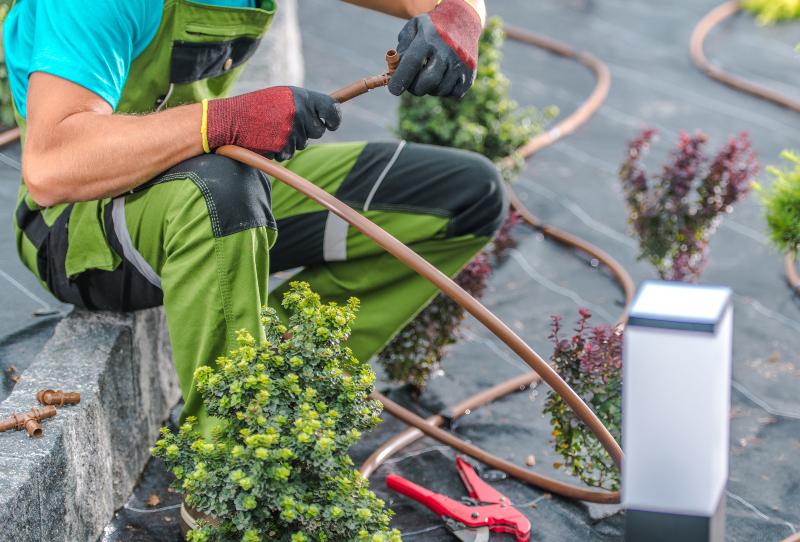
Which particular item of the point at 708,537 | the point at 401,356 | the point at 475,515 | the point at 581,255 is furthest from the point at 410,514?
the point at 581,255

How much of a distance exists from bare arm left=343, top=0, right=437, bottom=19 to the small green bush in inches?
46.5

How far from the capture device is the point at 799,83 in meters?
6.11

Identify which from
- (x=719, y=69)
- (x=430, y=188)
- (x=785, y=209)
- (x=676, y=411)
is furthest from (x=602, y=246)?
(x=676, y=411)

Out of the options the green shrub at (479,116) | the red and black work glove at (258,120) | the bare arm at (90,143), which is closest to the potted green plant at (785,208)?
the green shrub at (479,116)

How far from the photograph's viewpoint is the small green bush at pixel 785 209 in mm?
3363

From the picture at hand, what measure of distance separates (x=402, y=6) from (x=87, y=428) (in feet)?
5.04

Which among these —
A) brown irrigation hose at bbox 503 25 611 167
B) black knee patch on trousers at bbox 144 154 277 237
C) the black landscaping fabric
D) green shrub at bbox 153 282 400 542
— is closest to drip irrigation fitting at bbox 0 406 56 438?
green shrub at bbox 153 282 400 542

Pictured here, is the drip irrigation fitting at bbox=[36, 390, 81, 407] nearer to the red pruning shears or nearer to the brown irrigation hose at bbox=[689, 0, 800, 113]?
the red pruning shears

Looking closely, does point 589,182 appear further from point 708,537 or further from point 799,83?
point 708,537

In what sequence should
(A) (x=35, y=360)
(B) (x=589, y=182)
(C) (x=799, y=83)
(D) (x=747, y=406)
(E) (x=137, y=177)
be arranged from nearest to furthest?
(E) (x=137, y=177), (A) (x=35, y=360), (D) (x=747, y=406), (B) (x=589, y=182), (C) (x=799, y=83)

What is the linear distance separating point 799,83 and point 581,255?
245 centimetres

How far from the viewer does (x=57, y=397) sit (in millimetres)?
2570

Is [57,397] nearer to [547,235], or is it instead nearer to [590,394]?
[590,394]

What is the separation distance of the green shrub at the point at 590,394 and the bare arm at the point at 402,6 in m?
1.02
